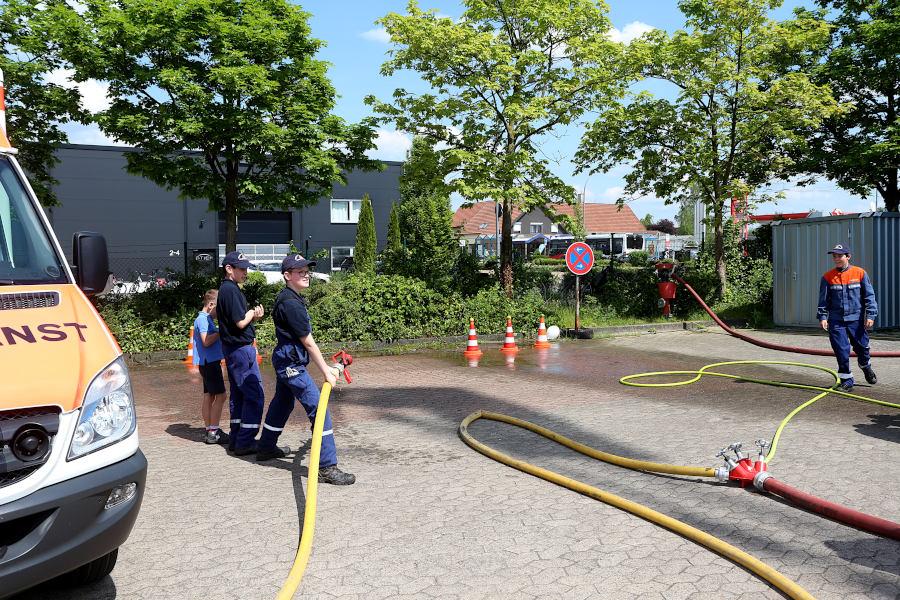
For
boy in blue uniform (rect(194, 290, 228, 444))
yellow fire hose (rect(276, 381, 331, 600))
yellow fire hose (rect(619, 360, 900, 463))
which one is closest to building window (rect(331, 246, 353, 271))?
yellow fire hose (rect(619, 360, 900, 463))

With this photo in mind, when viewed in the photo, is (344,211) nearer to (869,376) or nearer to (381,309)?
(381,309)

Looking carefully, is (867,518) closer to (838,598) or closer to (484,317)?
(838,598)

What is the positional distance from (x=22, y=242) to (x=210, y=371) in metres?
2.85

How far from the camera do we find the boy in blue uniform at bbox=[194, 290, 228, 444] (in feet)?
22.5

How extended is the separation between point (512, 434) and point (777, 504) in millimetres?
2735

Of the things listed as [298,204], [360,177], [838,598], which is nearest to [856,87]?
[298,204]

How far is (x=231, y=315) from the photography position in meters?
6.38

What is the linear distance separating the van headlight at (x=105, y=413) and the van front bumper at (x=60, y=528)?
14 centimetres

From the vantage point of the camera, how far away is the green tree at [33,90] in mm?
13250

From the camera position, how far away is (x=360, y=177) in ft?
140

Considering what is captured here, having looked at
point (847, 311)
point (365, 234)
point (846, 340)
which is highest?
point (365, 234)

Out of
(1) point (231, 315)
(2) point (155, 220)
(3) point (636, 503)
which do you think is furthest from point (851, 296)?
(2) point (155, 220)

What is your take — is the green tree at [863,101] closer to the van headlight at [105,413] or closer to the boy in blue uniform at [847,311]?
the boy in blue uniform at [847,311]

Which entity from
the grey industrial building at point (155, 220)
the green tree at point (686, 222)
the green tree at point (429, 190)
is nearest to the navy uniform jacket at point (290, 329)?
the green tree at point (429, 190)
